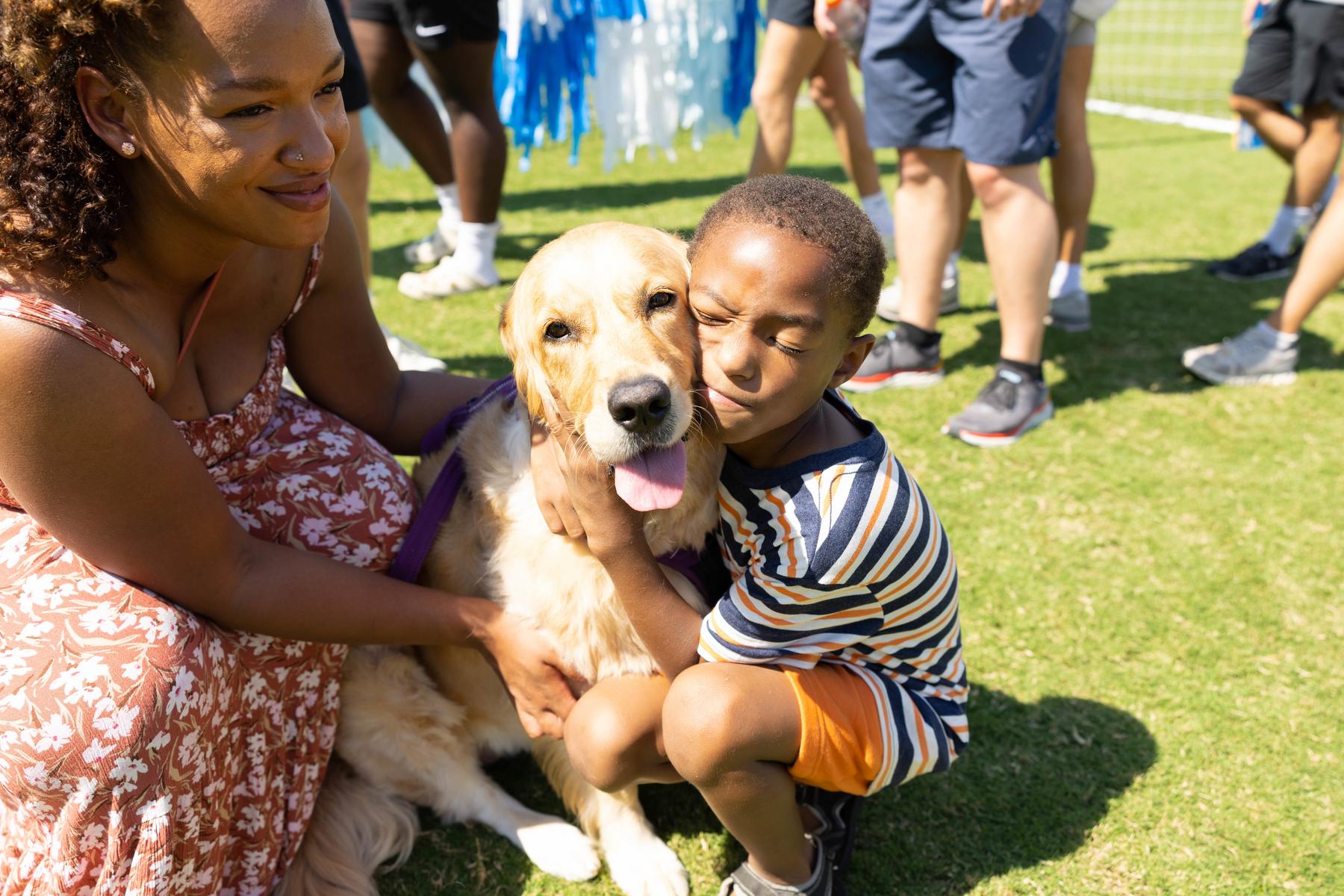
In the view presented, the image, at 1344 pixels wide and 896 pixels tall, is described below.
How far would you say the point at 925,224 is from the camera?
4.46 meters

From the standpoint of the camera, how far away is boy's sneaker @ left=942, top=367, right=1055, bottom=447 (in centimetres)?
410

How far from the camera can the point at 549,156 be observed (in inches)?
374

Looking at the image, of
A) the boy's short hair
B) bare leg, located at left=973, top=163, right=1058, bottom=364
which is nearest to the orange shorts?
the boy's short hair

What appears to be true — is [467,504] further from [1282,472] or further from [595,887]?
[1282,472]

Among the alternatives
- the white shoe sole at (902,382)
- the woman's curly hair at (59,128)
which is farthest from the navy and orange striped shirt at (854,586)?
the white shoe sole at (902,382)

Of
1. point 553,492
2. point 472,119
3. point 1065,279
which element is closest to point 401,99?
point 472,119

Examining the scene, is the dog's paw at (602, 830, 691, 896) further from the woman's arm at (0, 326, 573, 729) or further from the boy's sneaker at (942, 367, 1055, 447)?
the boy's sneaker at (942, 367, 1055, 447)

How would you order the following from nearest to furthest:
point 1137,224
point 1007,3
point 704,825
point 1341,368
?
point 704,825, point 1007,3, point 1341,368, point 1137,224

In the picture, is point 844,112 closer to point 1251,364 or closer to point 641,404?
point 1251,364

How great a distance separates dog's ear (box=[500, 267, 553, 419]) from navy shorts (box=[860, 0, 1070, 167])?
239 cm

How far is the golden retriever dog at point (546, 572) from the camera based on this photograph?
6.54 ft

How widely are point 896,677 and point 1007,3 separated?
266 cm

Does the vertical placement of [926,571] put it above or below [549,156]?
above

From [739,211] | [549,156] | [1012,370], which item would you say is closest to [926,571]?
[739,211]
